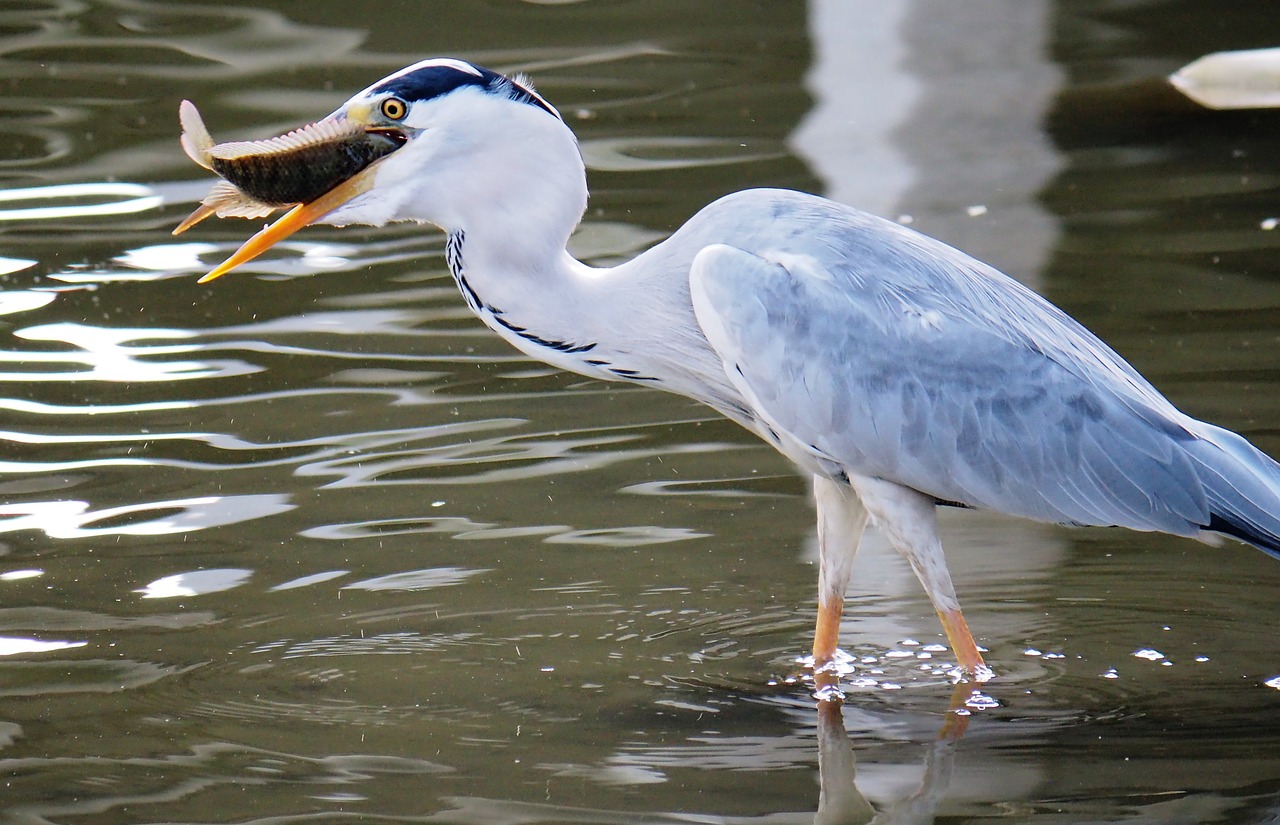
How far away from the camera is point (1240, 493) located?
522 cm

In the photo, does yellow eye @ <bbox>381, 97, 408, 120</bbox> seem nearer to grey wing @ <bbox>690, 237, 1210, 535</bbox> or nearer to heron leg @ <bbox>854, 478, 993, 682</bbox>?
grey wing @ <bbox>690, 237, 1210, 535</bbox>

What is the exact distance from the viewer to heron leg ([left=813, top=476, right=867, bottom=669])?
5484 mm

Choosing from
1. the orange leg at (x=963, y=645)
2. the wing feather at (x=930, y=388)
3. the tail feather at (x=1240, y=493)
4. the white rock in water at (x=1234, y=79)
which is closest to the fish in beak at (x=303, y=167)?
the wing feather at (x=930, y=388)

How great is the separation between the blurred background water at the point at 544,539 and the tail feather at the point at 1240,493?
1.37ft

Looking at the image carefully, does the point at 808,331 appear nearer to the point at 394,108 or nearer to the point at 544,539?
the point at 394,108

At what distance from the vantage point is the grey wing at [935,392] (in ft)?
17.0

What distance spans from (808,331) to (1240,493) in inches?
48.9

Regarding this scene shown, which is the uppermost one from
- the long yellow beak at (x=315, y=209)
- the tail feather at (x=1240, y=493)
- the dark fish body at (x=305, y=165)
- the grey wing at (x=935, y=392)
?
the dark fish body at (x=305, y=165)

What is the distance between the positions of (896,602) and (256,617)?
6.52 feet

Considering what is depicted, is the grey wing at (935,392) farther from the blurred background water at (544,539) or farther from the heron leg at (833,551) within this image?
the blurred background water at (544,539)

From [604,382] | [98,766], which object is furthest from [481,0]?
[98,766]

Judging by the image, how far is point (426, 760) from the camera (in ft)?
16.1

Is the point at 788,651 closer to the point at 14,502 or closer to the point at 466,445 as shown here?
the point at 466,445

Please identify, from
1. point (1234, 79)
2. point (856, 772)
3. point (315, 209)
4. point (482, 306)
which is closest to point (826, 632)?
point (856, 772)
